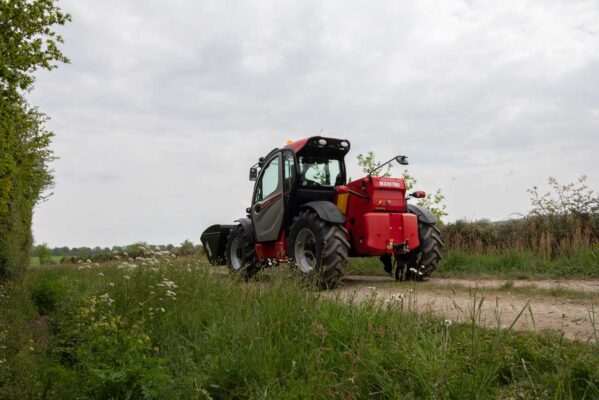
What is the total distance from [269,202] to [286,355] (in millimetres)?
5899

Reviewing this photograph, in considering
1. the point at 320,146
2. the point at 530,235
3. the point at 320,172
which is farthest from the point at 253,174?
the point at 530,235

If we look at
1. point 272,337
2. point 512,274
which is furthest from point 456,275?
point 272,337

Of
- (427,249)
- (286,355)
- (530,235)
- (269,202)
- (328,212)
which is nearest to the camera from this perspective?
(286,355)

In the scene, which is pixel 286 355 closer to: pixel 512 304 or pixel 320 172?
pixel 512 304

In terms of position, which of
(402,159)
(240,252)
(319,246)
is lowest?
(240,252)

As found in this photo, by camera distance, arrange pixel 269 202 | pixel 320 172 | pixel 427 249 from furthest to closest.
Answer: pixel 269 202, pixel 320 172, pixel 427 249

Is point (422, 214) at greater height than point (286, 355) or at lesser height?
greater

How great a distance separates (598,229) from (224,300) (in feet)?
30.8

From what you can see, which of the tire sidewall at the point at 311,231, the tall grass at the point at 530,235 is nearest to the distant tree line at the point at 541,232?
the tall grass at the point at 530,235

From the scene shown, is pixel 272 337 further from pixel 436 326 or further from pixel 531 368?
pixel 531 368

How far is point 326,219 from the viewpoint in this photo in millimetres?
7484

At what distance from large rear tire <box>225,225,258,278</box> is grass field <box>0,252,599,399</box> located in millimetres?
4276

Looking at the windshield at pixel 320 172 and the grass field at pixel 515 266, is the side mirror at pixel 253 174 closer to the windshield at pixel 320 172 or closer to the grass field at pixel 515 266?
the windshield at pixel 320 172

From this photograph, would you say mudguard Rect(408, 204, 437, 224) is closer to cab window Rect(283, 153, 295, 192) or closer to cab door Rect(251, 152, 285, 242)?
cab window Rect(283, 153, 295, 192)
